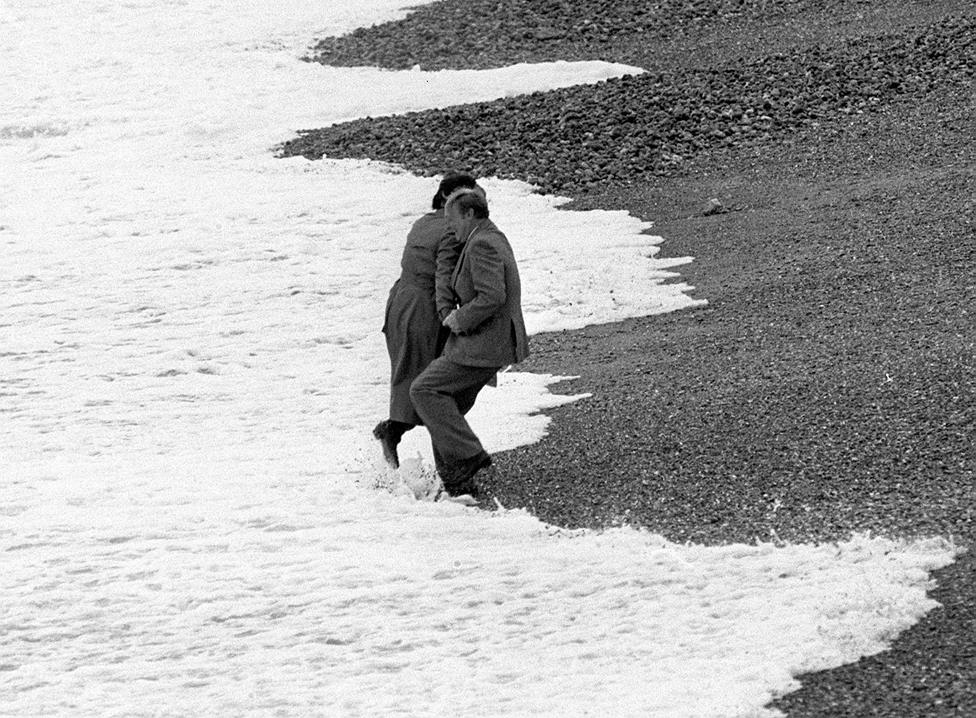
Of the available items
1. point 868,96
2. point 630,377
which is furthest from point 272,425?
point 868,96

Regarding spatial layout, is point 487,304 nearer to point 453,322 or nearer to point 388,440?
point 453,322

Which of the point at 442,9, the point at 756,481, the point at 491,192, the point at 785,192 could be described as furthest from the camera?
the point at 442,9

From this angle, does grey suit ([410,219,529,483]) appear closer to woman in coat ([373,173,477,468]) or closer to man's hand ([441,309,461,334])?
man's hand ([441,309,461,334])

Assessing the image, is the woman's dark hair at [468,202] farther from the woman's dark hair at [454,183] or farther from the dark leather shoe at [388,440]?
the dark leather shoe at [388,440]

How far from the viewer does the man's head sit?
8.87 metres

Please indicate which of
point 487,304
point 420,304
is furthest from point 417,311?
point 487,304

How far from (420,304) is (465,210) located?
74 centimetres

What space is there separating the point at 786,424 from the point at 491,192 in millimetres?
10401

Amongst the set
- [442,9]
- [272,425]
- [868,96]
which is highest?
[442,9]

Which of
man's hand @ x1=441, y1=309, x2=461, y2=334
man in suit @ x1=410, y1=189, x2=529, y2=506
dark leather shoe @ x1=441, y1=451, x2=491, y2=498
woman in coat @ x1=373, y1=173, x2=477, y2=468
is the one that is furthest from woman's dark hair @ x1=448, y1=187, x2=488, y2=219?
dark leather shoe @ x1=441, y1=451, x2=491, y2=498

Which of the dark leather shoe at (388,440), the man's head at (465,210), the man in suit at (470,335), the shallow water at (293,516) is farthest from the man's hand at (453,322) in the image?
the shallow water at (293,516)

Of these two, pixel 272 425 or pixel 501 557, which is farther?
pixel 272 425

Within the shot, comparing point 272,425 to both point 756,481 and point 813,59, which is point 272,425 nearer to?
point 756,481

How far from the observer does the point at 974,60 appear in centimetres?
2181
